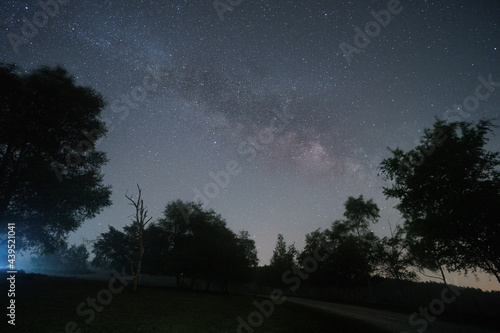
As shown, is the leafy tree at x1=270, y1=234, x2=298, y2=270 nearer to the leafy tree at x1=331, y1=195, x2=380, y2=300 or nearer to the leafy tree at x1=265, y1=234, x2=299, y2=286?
the leafy tree at x1=265, y1=234, x2=299, y2=286

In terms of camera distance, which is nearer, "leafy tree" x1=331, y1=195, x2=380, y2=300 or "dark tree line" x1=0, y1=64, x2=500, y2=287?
"dark tree line" x1=0, y1=64, x2=500, y2=287

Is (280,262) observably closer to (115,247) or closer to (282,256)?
(282,256)

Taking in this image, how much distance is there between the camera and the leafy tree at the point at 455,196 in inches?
655

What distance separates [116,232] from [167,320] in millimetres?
48043

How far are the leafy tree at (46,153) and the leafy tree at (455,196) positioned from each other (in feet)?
96.0

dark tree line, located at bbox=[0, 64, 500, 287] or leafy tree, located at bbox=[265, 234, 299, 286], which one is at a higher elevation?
dark tree line, located at bbox=[0, 64, 500, 287]

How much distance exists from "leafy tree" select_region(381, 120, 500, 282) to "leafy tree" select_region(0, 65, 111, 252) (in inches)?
1152

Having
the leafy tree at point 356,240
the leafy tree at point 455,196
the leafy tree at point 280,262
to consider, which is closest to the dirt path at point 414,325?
the leafy tree at point 455,196

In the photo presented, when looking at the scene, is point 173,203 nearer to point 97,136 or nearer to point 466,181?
point 97,136

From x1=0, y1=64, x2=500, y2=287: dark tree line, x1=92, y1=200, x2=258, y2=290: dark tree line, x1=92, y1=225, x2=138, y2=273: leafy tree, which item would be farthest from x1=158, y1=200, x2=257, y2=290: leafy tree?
x1=0, y1=64, x2=500, y2=287: dark tree line

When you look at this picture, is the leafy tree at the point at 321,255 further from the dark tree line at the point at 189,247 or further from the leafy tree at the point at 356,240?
the dark tree line at the point at 189,247

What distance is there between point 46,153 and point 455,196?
3363 cm

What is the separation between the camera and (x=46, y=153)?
20.7 metres

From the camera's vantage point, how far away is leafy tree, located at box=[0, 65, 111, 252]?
60.8 feet
